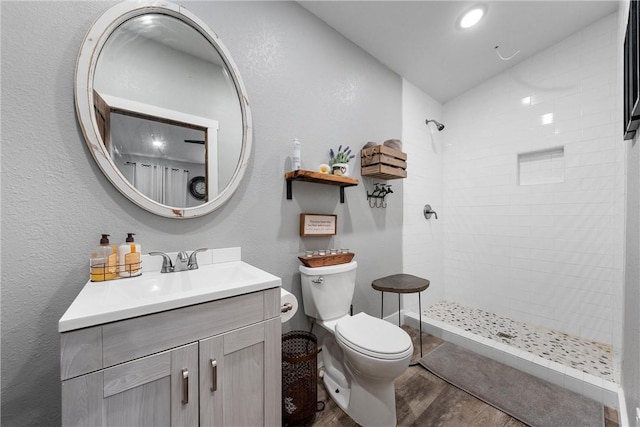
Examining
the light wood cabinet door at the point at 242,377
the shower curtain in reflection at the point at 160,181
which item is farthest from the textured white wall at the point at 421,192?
the shower curtain in reflection at the point at 160,181

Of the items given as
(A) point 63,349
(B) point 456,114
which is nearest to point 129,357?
(A) point 63,349

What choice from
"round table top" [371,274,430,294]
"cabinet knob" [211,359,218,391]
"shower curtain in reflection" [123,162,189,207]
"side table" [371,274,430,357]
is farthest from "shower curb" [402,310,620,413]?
"shower curtain in reflection" [123,162,189,207]

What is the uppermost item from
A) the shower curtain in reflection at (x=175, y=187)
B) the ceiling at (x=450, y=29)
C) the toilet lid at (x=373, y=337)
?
the ceiling at (x=450, y=29)

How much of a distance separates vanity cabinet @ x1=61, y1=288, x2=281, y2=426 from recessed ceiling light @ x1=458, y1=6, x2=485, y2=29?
7.81 ft

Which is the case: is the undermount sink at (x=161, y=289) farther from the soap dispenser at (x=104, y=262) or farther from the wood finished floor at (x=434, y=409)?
the wood finished floor at (x=434, y=409)

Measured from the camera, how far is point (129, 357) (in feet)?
2.26

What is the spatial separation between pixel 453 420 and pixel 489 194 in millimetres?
2124

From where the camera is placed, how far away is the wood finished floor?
1293 mm

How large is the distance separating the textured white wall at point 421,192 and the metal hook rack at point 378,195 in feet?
1.15

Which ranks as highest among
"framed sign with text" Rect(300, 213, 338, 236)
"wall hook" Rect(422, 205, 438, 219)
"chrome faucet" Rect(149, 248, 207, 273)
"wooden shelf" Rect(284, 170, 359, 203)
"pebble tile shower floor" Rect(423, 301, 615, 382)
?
"wooden shelf" Rect(284, 170, 359, 203)

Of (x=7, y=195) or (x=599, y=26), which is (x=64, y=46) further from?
(x=599, y=26)

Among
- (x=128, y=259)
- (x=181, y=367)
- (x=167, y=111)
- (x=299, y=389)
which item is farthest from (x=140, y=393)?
(x=167, y=111)

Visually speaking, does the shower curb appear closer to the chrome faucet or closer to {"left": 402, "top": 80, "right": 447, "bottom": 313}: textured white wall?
{"left": 402, "top": 80, "right": 447, "bottom": 313}: textured white wall

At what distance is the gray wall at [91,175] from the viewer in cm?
88
